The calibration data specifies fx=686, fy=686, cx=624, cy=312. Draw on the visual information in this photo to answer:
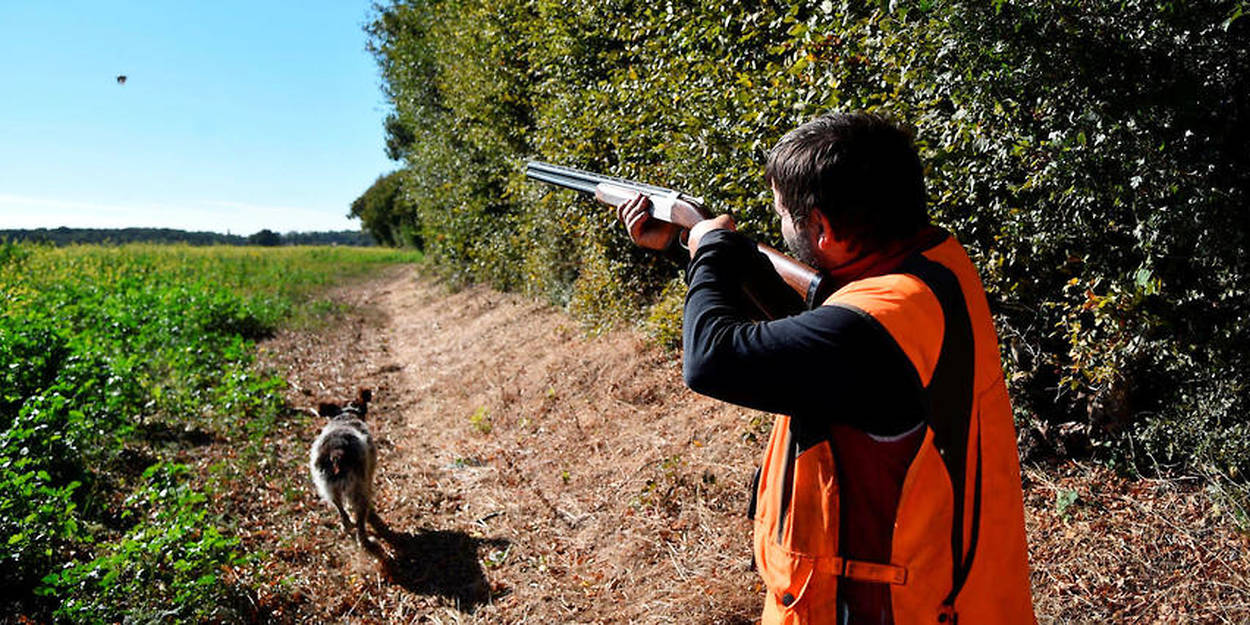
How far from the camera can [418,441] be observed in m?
8.39

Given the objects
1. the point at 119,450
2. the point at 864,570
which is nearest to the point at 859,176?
the point at 864,570

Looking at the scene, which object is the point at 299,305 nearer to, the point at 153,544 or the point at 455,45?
the point at 455,45

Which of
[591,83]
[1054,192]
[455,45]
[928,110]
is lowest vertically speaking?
[1054,192]

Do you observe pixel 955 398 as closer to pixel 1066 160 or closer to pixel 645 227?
pixel 645 227

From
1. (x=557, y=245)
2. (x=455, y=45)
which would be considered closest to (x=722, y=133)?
(x=557, y=245)

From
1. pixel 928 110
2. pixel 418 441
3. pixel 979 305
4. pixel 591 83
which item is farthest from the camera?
pixel 591 83

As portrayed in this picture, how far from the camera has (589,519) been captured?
564 centimetres

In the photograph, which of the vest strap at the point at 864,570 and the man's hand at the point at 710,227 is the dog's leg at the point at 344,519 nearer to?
the man's hand at the point at 710,227

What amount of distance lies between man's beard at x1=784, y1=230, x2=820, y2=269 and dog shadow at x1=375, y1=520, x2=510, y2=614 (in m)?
4.04

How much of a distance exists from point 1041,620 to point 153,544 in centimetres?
503

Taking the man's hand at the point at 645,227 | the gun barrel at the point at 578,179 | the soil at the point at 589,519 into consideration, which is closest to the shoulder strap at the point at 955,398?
the man's hand at the point at 645,227

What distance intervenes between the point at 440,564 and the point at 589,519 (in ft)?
4.05

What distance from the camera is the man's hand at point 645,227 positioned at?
260cm

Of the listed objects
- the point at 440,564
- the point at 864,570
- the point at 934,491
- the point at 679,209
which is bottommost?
the point at 440,564
